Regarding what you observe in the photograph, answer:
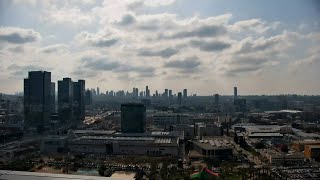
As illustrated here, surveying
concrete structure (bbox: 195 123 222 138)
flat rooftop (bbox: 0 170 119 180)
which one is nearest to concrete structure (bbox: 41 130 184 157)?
concrete structure (bbox: 195 123 222 138)

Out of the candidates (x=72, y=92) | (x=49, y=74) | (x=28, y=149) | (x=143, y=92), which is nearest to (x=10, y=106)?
(x=72, y=92)

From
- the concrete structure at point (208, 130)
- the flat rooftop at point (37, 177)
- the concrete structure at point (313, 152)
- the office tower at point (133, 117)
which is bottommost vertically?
the concrete structure at point (313, 152)

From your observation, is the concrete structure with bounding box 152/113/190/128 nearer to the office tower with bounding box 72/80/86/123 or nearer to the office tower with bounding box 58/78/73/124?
the office tower with bounding box 72/80/86/123

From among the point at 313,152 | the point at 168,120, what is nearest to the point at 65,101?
the point at 168,120

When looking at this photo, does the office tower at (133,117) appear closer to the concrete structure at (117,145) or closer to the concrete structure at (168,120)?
the concrete structure at (117,145)

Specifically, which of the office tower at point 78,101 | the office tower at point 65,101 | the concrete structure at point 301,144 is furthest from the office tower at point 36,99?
the concrete structure at point 301,144

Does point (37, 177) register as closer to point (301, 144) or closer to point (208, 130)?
point (301, 144)

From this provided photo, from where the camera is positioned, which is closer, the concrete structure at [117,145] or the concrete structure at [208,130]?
the concrete structure at [117,145]

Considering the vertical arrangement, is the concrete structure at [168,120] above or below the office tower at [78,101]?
below

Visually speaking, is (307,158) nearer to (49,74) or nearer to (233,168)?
(233,168)
